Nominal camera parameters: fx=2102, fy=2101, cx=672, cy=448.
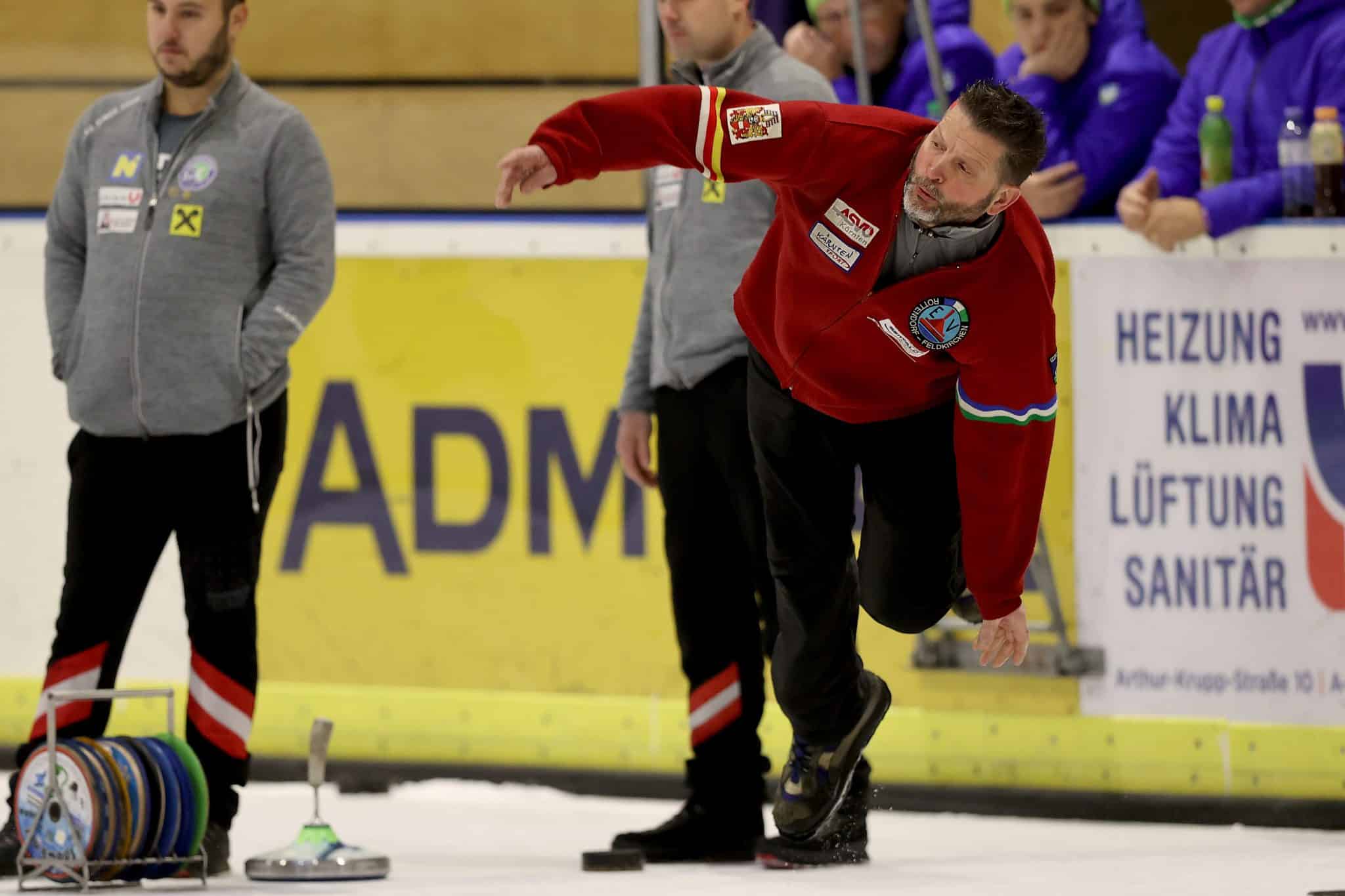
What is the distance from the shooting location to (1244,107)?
17.7ft

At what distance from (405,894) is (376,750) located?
1582mm

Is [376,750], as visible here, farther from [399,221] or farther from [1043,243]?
[1043,243]

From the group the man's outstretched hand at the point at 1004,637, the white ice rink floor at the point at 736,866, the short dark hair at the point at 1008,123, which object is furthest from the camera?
the white ice rink floor at the point at 736,866

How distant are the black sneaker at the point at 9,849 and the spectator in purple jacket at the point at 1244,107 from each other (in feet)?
9.99

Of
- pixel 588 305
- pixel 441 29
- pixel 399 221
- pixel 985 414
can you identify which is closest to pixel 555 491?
pixel 588 305

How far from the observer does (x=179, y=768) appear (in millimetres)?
4496

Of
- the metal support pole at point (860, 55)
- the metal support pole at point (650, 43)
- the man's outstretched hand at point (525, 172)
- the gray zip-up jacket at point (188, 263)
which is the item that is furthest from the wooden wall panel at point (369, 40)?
the man's outstretched hand at point (525, 172)

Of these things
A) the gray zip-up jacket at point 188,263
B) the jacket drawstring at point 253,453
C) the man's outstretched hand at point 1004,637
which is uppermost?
the gray zip-up jacket at point 188,263

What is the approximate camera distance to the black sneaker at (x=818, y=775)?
14.3 ft

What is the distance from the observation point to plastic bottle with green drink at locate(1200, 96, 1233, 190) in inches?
213

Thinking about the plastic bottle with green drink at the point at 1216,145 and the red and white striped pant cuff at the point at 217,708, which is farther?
the plastic bottle with green drink at the point at 1216,145

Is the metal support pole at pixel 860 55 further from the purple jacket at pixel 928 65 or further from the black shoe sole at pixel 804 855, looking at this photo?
the black shoe sole at pixel 804 855

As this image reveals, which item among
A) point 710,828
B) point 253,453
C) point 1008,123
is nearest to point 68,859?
point 253,453

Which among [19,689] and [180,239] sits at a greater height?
[180,239]
